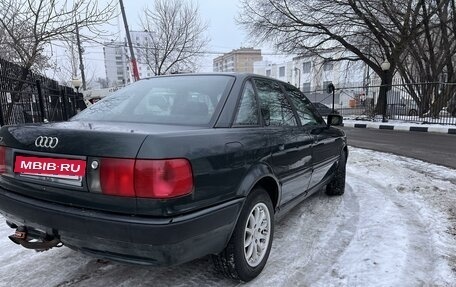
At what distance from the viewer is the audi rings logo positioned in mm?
2375

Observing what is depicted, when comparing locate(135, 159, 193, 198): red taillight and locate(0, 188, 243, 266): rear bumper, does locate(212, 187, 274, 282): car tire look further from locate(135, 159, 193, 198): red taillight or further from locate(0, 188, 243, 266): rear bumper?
locate(135, 159, 193, 198): red taillight

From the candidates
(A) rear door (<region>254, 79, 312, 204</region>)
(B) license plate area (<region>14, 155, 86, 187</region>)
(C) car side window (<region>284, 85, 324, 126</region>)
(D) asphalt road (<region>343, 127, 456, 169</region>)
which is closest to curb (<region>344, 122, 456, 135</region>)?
(D) asphalt road (<region>343, 127, 456, 169</region>)

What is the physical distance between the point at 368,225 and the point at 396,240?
435 mm

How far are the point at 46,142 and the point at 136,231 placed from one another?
847 mm

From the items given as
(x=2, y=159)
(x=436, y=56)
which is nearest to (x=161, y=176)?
(x=2, y=159)

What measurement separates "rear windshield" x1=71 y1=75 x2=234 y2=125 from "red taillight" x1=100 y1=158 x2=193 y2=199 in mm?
620

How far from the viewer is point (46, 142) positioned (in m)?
2.41

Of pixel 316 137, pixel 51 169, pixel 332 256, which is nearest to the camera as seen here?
pixel 51 169

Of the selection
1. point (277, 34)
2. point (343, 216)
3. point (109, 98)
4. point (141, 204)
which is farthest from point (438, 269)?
point (277, 34)

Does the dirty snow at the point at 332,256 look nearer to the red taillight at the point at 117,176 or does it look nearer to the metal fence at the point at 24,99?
the red taillight at the point at 117,176

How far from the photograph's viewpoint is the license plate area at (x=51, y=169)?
2.31 m

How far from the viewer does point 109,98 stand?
354 cm

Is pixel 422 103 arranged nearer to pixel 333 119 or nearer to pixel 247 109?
pixel 333 119

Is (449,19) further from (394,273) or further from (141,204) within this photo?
(141,204)
